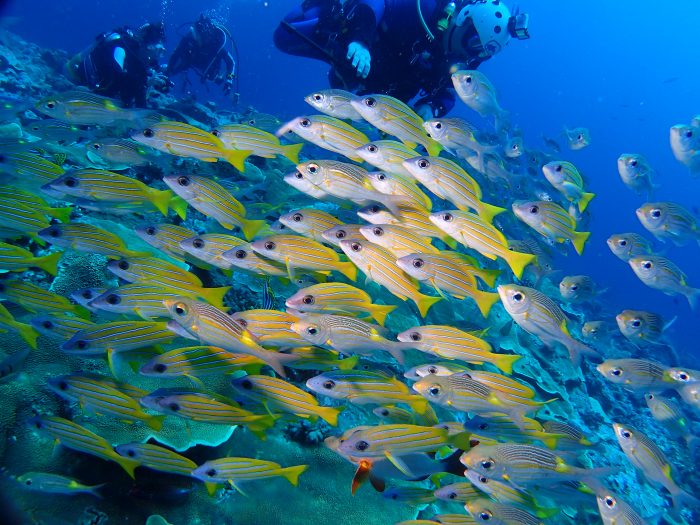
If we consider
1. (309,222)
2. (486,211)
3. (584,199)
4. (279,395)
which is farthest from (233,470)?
(584,199)

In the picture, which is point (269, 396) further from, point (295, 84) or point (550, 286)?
point (295, 84)

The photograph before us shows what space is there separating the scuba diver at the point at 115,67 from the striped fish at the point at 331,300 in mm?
8205

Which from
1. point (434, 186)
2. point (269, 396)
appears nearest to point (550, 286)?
point (434, 186)

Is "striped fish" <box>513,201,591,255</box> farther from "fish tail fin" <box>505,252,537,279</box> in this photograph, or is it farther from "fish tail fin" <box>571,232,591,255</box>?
"fish tail fin" <box>505,252,537,279</box>

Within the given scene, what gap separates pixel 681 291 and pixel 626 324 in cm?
83

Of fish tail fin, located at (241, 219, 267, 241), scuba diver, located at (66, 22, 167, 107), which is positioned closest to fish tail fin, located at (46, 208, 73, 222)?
fish tail fin, located at (241, 219, 267, 241)

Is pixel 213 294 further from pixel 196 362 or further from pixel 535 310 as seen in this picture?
pixel 535 310

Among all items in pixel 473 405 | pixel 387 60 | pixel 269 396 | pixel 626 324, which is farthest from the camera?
pixel 387 60

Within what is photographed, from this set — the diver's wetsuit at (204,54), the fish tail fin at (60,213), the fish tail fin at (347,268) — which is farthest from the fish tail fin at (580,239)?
the diver's wetsuit at (204,54)

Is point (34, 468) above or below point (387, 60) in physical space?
below

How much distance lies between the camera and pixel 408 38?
7.46 m

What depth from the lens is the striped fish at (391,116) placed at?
13.7 ft

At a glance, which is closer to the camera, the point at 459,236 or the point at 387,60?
the point at 459,236

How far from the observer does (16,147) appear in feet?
14.1
